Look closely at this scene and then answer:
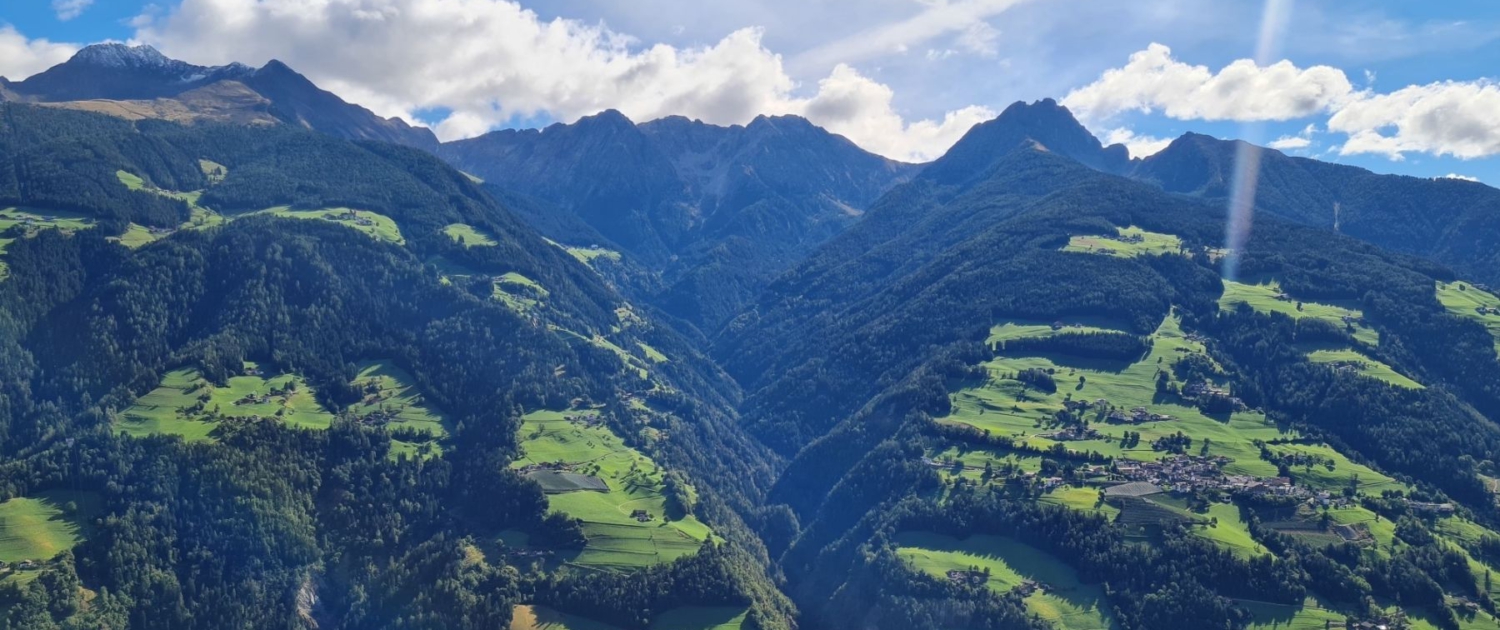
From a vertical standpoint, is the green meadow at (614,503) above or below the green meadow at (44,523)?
below

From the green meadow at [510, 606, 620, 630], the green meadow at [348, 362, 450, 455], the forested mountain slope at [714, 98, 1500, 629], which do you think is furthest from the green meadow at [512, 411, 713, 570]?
the forested mountain slope at [714, 98, 1500, 629]

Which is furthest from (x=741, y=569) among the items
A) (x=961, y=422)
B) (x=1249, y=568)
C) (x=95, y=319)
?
(x=95, y=319)

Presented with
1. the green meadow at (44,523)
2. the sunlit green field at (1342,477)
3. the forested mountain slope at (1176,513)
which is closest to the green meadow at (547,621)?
the forested mountain slope at (1176,513)

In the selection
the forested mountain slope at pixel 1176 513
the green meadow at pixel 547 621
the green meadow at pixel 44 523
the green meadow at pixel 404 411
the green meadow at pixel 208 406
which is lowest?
the green meadow at pixel 547 621

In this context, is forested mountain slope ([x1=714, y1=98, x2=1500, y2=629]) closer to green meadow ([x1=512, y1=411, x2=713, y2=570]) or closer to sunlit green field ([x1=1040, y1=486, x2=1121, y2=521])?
sunlit green field ([x1=1040, y1=486, x2=1121, y2=521])

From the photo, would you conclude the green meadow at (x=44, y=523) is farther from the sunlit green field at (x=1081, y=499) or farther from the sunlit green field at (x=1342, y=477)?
the sunlit green field at (x=1342, y=477)

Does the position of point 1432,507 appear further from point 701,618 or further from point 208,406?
point 208,406
